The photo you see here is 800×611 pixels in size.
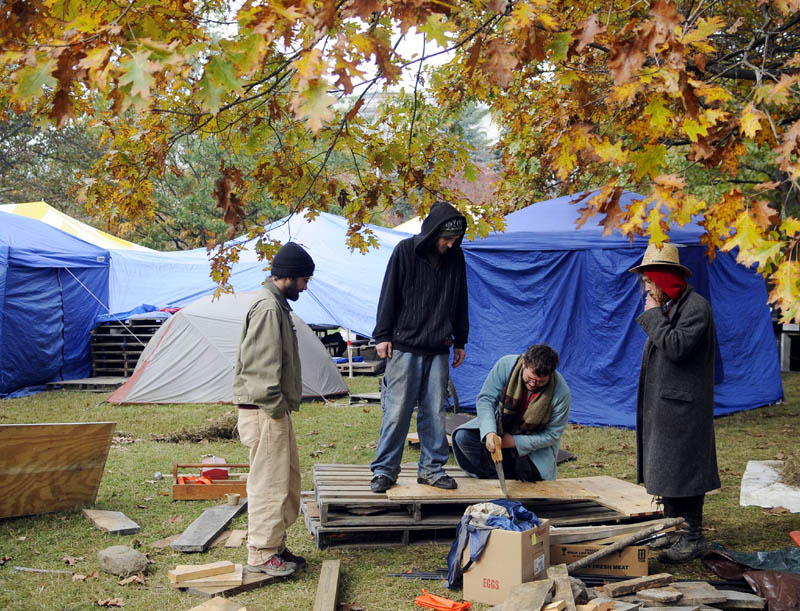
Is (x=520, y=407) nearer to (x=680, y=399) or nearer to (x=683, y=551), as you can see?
(x=680, y=399)

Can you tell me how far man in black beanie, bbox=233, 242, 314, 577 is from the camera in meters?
4.44

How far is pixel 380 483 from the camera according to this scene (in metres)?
5.07

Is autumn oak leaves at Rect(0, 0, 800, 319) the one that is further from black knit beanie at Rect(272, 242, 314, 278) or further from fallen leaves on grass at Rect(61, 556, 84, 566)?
fallen leaves on grass at Rect(61, 556, 84, 566)

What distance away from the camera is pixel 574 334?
33.2 feet

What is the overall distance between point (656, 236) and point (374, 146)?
11.9ft

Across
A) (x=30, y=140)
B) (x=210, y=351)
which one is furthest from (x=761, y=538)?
(x=30, y=140)

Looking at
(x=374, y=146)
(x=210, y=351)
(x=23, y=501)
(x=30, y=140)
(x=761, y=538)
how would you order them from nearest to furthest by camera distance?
1. (x=761, y=538)
2. (x=23, y=501)
3. (x=374, y=146)
4. (x=210, y=351)
5. (x=30, y=140)

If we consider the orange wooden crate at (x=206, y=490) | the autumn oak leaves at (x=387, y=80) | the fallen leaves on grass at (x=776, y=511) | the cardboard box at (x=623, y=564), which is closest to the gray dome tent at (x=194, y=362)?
the orange wooden crate at (x=206, y=490)

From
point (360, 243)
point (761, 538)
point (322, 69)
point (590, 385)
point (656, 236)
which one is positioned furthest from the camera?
point (590, 385)

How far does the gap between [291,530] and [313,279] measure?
10996 mm

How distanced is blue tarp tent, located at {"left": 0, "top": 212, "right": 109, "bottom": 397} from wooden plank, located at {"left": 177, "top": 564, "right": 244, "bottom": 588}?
9719 mm

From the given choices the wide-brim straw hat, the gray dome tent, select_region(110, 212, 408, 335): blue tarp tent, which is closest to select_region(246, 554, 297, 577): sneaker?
the wide-brim straw hat

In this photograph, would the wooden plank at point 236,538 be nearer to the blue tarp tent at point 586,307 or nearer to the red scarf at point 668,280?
the red scarf at point 668,280

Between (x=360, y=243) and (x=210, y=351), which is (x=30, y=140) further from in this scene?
(x=360, y=243)
